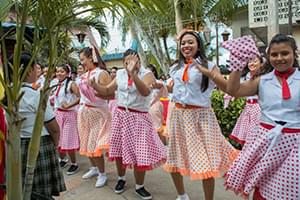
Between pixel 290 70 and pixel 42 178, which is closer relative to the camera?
pixel 290 70

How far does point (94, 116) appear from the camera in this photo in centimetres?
432

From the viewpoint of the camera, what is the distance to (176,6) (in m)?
11.0

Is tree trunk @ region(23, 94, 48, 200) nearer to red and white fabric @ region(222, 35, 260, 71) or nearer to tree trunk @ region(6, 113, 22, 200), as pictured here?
tree trunk @ region(6, 113, 22, 200)

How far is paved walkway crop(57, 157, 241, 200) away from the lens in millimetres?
3762

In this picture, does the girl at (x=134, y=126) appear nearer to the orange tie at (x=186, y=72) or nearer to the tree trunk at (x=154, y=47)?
the orange tie at (x=186, y=72)

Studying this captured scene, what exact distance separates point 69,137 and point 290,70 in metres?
3.17

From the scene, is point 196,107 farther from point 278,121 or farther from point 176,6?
point 176,6

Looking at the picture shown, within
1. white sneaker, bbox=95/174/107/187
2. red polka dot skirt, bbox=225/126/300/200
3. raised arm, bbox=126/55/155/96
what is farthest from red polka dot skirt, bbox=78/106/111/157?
red polka dot skirt, bbox=225/126/300/200

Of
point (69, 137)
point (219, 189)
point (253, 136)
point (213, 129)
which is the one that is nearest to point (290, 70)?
point (253, 136)

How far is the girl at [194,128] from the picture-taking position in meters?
3.06

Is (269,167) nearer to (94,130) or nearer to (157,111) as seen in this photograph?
(94,130)

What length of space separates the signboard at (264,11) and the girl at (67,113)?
7.25 meters

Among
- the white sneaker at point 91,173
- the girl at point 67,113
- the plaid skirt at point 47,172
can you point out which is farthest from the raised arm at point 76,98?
the plaid skirt at point 47,172

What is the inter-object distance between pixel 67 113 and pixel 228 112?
248 cm
